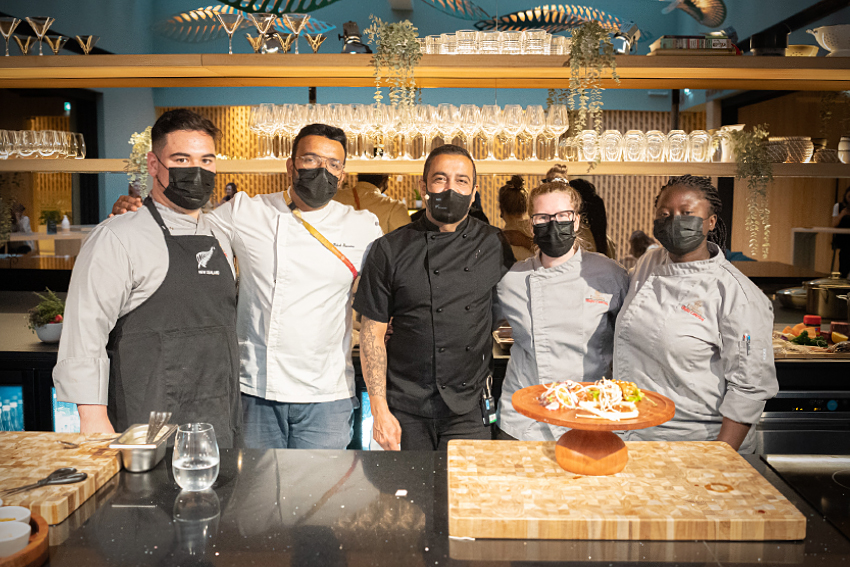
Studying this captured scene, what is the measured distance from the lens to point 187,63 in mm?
3262

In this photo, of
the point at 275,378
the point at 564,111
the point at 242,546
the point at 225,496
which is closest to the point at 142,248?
the point at 275,378

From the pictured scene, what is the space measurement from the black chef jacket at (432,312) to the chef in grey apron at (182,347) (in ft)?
1.51

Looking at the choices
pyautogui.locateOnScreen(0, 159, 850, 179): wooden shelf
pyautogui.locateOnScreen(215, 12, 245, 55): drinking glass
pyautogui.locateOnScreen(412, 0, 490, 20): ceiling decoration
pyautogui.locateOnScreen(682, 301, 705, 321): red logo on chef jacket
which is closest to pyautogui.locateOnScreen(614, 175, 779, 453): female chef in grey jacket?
pyautogui.locateOnScreen(682, 301, 705, 321): red logo on chef jacket

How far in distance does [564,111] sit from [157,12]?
5.35 meters

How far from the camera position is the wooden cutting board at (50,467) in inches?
51.4

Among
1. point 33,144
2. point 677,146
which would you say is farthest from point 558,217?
point 33,144

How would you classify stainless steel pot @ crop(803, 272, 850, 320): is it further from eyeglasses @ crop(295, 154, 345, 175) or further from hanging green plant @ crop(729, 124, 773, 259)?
eyeglasses @ crop(295, 154, 345, 175)

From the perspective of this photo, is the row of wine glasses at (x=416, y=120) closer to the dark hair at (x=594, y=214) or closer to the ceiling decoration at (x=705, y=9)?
the dark hair at (x=594, y=214)

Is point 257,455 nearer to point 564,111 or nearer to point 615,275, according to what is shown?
point 615,275

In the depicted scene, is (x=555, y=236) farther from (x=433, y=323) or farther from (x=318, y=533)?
(x=318, y=533)

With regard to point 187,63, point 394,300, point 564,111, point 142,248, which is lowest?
point 394,300

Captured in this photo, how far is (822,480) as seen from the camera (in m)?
1.50

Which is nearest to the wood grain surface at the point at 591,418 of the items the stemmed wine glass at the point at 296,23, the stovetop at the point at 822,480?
the stovetop at the point at 822,480

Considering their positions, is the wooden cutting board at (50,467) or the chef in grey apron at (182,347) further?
the chef in grey apron at (182,347)
